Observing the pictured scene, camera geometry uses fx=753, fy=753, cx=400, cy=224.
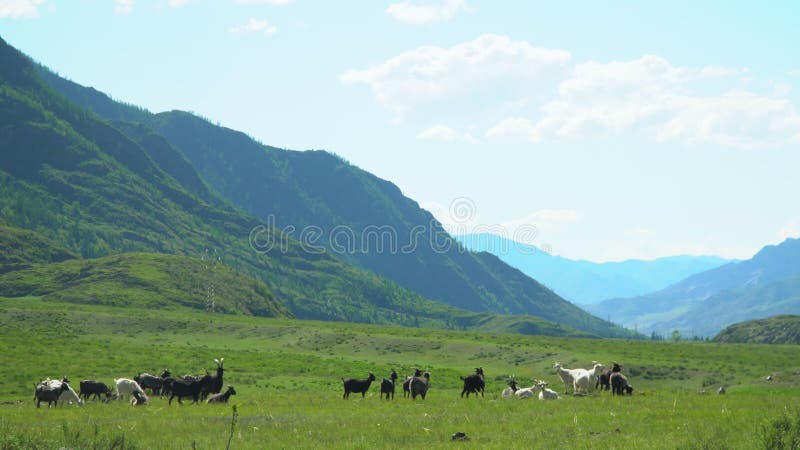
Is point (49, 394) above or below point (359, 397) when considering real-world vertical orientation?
above

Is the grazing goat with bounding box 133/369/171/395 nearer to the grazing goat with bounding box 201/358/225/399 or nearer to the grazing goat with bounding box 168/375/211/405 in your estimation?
the grazing goat with bounding box 201/358/225/399

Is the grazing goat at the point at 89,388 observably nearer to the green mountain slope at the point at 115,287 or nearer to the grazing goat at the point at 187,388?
the grazing goat at the point at 187,388

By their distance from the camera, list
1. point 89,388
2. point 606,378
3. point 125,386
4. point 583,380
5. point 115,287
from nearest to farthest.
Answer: point 606,378
point 583,380
point 125,386
point 89,388
point 115,287

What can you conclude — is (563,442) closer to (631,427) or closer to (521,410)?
(631,427)

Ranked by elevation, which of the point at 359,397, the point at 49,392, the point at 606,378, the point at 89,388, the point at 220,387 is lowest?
the point at 89,388

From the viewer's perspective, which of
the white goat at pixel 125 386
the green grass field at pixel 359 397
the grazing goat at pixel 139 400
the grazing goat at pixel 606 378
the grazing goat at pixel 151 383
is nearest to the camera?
the green grass field at pixel 359 397

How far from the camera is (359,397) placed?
38219 millimetres

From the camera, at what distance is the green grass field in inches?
790

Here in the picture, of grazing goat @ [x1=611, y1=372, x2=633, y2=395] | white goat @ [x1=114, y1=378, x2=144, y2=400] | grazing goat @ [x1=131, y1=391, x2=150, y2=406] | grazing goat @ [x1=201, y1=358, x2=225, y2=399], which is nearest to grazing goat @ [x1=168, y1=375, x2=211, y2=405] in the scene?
grazing goat @ [x1=201, y1=358, x2=225, y2=399]

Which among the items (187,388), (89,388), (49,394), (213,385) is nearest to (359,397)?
(213,385)

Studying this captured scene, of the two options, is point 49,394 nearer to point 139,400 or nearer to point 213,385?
point 139,400

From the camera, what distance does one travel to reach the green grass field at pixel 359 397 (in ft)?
65.8

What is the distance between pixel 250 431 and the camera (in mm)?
22812

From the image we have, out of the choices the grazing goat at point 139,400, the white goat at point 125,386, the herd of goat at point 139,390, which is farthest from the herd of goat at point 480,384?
the white goat at point 125,386
